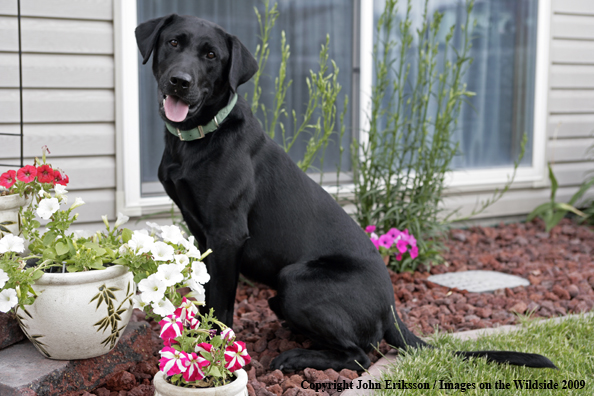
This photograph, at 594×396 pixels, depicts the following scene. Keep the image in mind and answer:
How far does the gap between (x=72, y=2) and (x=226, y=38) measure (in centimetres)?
155

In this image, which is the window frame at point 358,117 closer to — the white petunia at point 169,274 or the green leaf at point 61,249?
the green leaf at point 61,249

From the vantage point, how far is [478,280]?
3.62 meters

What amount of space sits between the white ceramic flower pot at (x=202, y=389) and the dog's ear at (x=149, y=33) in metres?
1.23

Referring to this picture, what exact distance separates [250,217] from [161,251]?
→ 617 millimetres

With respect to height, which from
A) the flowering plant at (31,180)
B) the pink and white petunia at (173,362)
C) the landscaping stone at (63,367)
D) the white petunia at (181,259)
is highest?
the flowering plant at (31,180)

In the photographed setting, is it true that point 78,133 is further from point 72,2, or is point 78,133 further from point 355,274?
point 355,274

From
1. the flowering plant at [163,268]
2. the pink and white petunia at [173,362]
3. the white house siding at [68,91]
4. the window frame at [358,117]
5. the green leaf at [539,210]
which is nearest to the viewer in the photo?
the pink and white petunia at [173,362]

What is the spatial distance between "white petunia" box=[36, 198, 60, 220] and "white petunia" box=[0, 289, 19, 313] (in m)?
0.26

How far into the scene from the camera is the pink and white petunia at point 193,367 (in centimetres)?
162

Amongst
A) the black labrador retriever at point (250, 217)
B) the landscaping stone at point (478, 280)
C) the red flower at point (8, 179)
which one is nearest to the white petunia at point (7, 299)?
the red flower at point (8, 179)

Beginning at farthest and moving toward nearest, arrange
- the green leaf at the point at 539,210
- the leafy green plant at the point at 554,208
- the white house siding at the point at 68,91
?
the green leaf at the point at 539,210, the leafy green plant at the point at 554,208, the white house siding at the point at 68,91

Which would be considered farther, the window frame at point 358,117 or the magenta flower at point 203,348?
the window frame at point 358,117

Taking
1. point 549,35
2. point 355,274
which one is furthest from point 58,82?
point 549,35

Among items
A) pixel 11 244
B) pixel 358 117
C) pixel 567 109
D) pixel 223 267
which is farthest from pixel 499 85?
pixel 11 244
